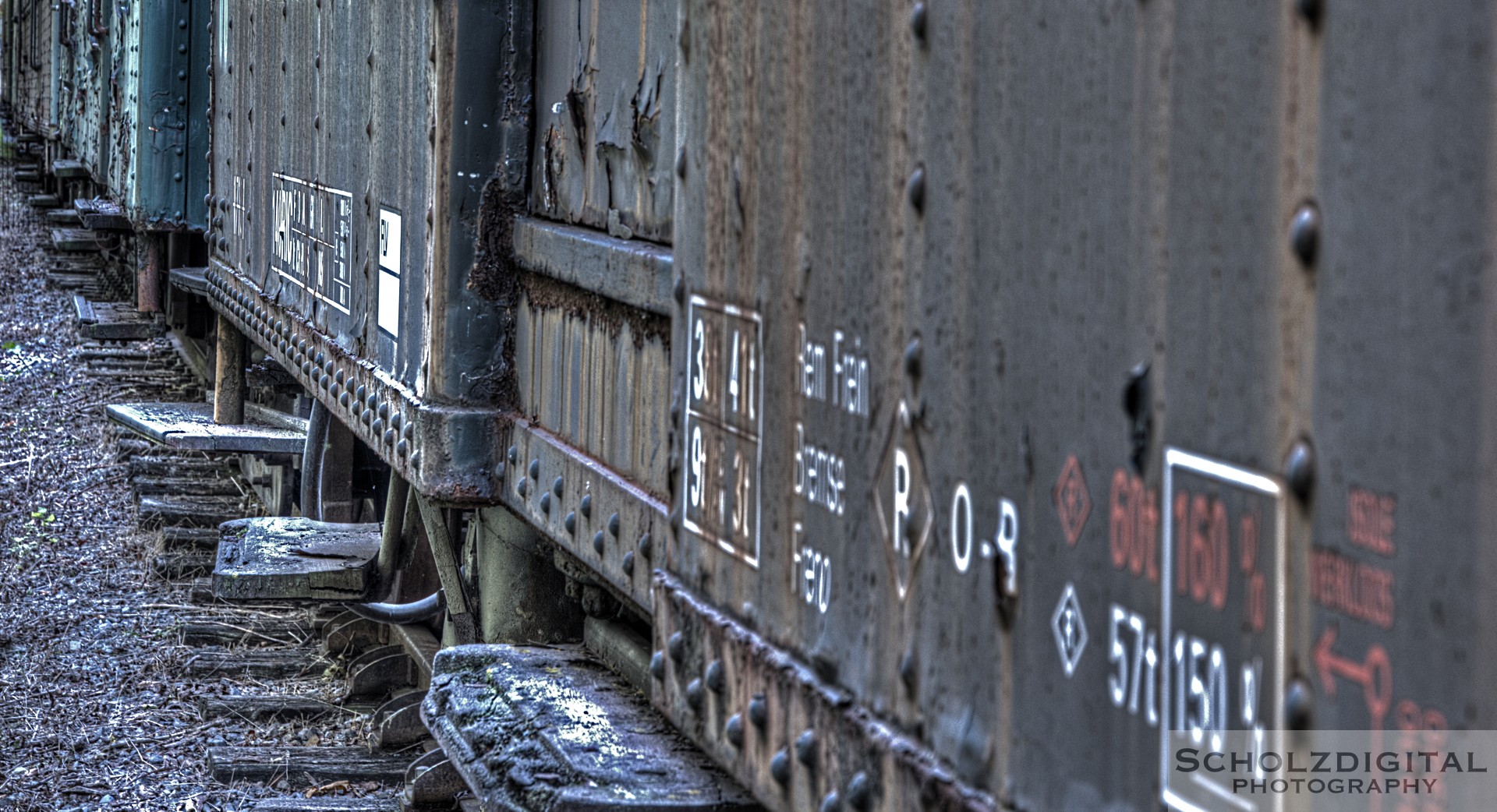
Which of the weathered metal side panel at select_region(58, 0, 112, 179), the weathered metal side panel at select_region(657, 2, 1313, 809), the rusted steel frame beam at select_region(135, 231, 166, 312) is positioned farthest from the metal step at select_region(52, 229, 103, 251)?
the weathered metal side panel at select_region(657, 2, 1313, 809)

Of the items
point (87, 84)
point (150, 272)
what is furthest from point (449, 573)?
point (87, 84)

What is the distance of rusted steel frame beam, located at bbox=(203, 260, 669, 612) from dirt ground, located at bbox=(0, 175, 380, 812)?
5.74 feet

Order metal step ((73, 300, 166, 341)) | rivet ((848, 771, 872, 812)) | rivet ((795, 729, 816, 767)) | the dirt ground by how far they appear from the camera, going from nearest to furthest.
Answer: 1. rivet ((848, 771, 872, 812))
2. rivet ((795, 729, 816, 767))
3. the dirt ground
4. metal step ((73, 300, 166, 341))

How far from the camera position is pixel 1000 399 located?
151cm

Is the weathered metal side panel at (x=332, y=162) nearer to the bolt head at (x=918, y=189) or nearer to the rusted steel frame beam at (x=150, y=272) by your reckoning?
the bolt head at (x=918, y=189)

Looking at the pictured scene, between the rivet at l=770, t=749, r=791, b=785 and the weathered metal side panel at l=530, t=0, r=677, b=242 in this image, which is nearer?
the rivet at l=770, t=749, r=791, b=785

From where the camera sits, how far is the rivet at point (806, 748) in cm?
191

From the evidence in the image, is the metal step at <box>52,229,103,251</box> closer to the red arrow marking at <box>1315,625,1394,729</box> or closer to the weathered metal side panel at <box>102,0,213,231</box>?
the weathered metal side panel at <box>102,0,213,231</box>

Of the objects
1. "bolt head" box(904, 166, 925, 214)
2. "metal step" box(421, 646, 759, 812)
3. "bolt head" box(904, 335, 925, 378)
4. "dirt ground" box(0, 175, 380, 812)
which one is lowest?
"dirt ground" box(0, 175, 380, 812)

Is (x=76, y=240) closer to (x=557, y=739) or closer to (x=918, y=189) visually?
(x=557, y=739)

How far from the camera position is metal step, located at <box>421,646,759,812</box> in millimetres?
2428

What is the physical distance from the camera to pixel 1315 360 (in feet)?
3.63

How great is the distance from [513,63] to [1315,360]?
319cm

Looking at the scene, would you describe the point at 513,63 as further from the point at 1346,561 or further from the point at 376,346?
the point at 1346,561
